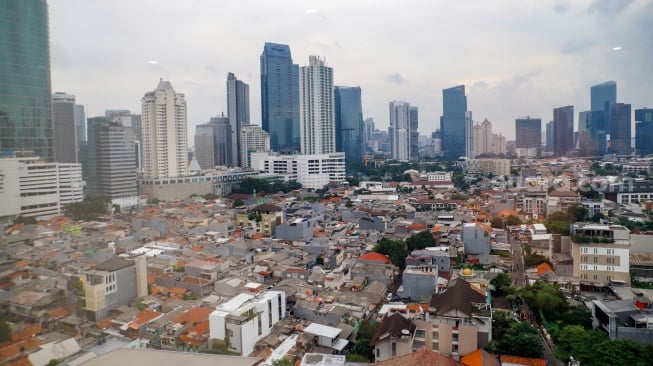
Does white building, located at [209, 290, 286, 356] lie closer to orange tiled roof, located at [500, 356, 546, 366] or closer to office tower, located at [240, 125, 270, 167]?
orange tiled roof, located at [500, 356, 546, 366]

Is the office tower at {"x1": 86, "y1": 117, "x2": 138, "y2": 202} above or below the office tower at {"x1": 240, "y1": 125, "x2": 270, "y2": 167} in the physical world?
below

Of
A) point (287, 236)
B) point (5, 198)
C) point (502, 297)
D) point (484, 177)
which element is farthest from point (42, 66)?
point (484, 177)

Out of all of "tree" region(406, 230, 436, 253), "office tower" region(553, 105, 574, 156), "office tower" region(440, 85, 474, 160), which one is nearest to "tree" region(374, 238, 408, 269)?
"tree" region(406, 230, 436, 253)

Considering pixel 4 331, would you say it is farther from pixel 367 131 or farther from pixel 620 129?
pixel 367 131

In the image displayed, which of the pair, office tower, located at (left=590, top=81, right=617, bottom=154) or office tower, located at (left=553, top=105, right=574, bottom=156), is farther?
office tower, located at (left=553, top=105, right=574, bottom=156)

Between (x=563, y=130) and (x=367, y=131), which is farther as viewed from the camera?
(x=367, y=131)

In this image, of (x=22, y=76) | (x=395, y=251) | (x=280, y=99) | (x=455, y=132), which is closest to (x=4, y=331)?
(x=395, y=251)
